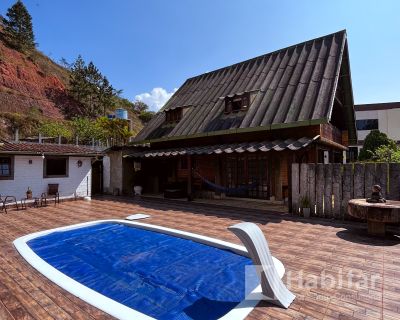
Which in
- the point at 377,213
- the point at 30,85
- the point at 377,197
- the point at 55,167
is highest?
the point at 30,85

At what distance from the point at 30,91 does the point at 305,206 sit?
150ft

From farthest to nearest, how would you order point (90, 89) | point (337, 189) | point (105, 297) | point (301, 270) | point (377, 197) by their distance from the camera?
point (90, 89), point (337, 189), point (377, 197), point (301, 270), point (105, 297)

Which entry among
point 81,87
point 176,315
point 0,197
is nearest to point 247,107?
point 176,315

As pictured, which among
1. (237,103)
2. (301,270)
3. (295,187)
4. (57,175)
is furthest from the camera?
(237,103)

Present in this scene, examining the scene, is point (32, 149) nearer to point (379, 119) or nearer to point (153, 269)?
point (153, 269)

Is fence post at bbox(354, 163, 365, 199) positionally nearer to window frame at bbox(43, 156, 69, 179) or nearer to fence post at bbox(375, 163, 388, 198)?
fence post at bbox(375, 163, 388, 198)

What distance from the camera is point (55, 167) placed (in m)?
13.9

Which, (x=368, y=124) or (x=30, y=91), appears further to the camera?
(x=30, y=91)

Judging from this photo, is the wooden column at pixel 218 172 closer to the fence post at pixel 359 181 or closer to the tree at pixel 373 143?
the fence post at pixel 359 181

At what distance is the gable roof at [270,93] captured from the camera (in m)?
11.2

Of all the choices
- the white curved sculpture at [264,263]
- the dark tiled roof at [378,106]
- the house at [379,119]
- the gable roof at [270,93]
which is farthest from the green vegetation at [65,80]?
the white curved sculpture at [264,263]

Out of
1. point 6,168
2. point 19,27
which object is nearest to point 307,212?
point 6,168

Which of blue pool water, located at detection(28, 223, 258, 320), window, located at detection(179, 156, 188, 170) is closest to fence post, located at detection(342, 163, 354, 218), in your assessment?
blue pool water, located at detection(28, 223, 258, 320)

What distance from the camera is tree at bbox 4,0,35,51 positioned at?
4391cm
